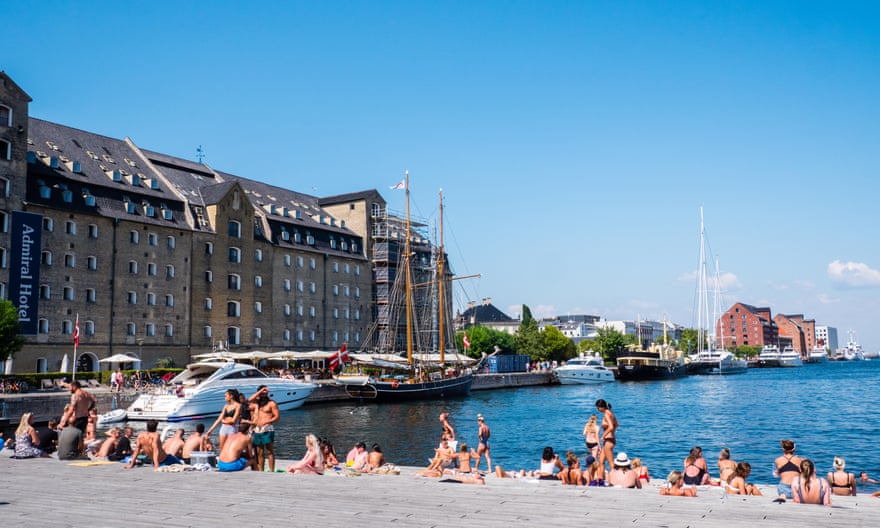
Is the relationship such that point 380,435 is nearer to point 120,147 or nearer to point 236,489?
point 236,489

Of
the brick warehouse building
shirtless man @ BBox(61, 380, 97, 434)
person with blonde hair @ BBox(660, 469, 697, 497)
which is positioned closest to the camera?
person with blonde hair @ BBox(660, 469, 697, 497)

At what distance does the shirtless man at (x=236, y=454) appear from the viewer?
17.7 metres

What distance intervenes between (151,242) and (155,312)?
6368mm

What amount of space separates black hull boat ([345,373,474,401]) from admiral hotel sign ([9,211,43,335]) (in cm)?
2587

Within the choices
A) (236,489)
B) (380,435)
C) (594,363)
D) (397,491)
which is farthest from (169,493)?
(594,363)

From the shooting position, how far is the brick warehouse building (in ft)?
194

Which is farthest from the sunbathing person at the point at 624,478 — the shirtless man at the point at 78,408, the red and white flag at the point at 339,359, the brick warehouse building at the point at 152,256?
the brick warehouse building at the point at 152,256

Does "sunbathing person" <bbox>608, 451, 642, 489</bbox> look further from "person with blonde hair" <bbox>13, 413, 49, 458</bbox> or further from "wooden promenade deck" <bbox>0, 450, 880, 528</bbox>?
"person with blonde hair" <bbox>13, 413, 49, 458</bbox>

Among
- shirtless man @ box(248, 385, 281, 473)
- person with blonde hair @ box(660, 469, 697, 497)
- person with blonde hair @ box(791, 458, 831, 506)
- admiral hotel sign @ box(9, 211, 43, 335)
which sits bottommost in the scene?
person with blonde hair @ box(660, 469, 697, 497)

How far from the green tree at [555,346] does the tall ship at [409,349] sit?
24.3 meters

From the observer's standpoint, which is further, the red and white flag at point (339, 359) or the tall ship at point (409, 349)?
the tall ship at point (409, 349)

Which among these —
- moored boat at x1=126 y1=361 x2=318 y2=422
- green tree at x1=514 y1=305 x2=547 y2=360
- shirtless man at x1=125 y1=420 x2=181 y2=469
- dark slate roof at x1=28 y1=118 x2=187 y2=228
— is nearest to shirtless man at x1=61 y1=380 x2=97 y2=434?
shirtless man at x1=125 y1=420 x2=181 y2=469

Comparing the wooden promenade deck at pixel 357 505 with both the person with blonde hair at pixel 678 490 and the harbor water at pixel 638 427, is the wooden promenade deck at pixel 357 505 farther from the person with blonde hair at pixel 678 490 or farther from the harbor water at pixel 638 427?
the harbor water at pixel 638 427

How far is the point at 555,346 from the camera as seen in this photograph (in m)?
128
